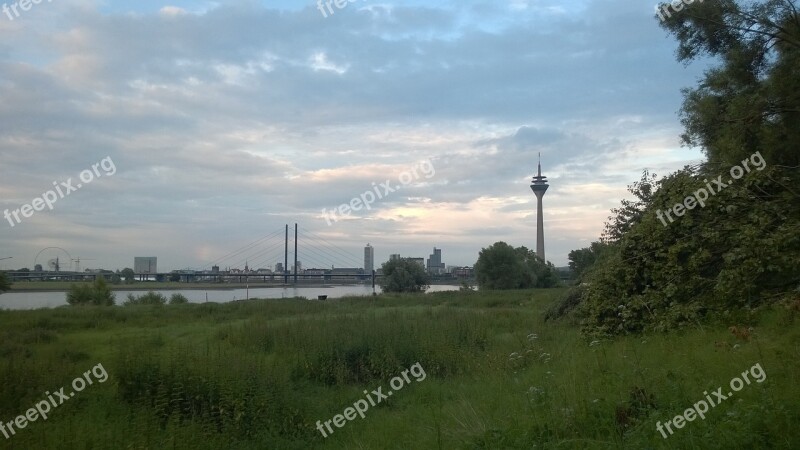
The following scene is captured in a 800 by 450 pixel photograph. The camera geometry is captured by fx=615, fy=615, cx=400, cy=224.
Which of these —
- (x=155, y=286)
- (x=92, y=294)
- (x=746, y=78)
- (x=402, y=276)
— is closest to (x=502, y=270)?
(x=402, y=276)

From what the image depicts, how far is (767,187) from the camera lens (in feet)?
40.2

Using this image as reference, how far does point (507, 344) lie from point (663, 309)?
413 centimetres

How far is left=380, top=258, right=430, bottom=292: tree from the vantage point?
70.6 metres

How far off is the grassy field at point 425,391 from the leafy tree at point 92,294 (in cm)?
2766

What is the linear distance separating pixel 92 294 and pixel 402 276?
115 ft

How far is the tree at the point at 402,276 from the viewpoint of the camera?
70562mm

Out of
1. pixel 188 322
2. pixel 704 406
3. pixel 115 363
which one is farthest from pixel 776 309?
pixel 188 322

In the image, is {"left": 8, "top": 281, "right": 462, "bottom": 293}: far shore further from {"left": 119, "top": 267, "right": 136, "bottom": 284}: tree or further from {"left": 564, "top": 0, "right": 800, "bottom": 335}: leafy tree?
{"left": 564, "top": 0, "right": 800, "bottom": 335}: leafy tree

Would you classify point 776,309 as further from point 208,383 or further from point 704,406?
point 208,383

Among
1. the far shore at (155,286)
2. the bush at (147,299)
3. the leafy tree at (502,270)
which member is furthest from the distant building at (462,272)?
the bush at (147,299)

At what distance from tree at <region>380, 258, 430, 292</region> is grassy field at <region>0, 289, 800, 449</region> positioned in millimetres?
53563

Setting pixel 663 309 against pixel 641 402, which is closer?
pixel 641 402

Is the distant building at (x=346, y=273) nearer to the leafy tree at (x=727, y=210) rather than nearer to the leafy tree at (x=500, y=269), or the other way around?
the leafy tree at (x=500, y=269)

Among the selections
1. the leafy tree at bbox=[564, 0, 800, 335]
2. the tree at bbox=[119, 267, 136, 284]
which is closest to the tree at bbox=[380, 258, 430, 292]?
the tree at bbox=[119, 267, 136, 284]
